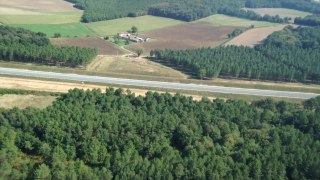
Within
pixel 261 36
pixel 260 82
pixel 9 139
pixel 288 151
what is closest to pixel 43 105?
pixel 9 139

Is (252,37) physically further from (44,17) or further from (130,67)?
(44,17)

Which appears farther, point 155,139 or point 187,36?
point 187,36

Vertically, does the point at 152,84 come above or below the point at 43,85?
above

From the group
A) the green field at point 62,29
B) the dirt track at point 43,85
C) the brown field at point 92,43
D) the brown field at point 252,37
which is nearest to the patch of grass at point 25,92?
the dirt track at point 43,85

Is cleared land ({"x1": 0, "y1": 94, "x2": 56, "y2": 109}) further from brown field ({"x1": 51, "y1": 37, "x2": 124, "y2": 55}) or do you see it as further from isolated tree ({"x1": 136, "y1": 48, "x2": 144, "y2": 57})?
isolated tree ({"x1": 136, "y1": 48, "x2": 144, "y2": 57})

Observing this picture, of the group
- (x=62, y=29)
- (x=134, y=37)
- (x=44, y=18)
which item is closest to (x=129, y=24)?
(x=134, y=37)

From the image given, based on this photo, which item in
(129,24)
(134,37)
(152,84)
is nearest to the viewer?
(152,84)

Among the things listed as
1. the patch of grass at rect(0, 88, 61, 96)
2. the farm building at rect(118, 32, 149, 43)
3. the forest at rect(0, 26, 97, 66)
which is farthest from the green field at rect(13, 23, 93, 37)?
the patch of grass at rect(0, 88, 61, 96)

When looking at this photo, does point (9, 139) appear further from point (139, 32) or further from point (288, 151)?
point (139, 32)
